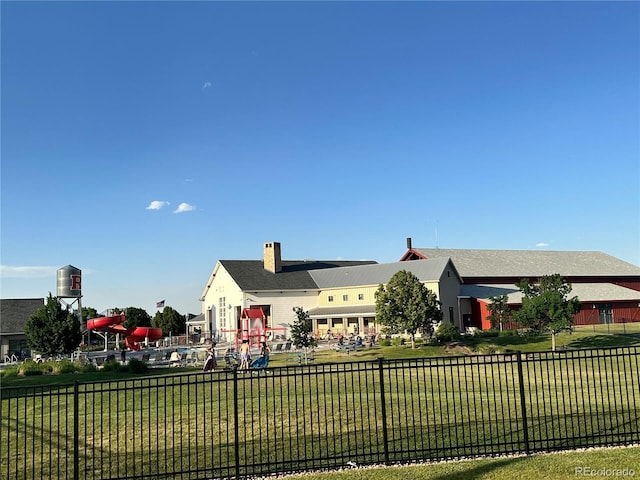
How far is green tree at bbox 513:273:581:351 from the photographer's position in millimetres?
32531

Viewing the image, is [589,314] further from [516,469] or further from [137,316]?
[516,469]

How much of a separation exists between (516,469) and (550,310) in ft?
85.5

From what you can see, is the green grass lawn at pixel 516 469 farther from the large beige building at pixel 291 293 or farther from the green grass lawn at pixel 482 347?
the large beige building at pixel 291 293

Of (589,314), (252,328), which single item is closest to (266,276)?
(252,328)

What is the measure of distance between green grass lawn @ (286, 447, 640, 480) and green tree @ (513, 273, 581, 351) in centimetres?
2439

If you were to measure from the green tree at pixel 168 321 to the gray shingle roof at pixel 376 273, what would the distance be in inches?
693

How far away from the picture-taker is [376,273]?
58.3 metres

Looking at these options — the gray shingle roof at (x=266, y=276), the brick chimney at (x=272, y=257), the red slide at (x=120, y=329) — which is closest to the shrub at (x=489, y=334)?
the gray shingle roof at (x=266, y=276)

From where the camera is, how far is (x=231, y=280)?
197ft

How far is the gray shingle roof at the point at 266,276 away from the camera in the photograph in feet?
195

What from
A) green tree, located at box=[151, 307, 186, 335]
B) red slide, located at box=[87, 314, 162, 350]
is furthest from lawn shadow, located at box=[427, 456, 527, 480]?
green tree, located at box=[151, 307, 186, 335]

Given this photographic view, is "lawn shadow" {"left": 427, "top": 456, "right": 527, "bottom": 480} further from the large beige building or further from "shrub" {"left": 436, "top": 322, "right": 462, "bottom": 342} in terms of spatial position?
the large beige building

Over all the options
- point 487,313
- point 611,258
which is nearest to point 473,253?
point 487,313

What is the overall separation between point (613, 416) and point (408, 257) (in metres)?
51.3
